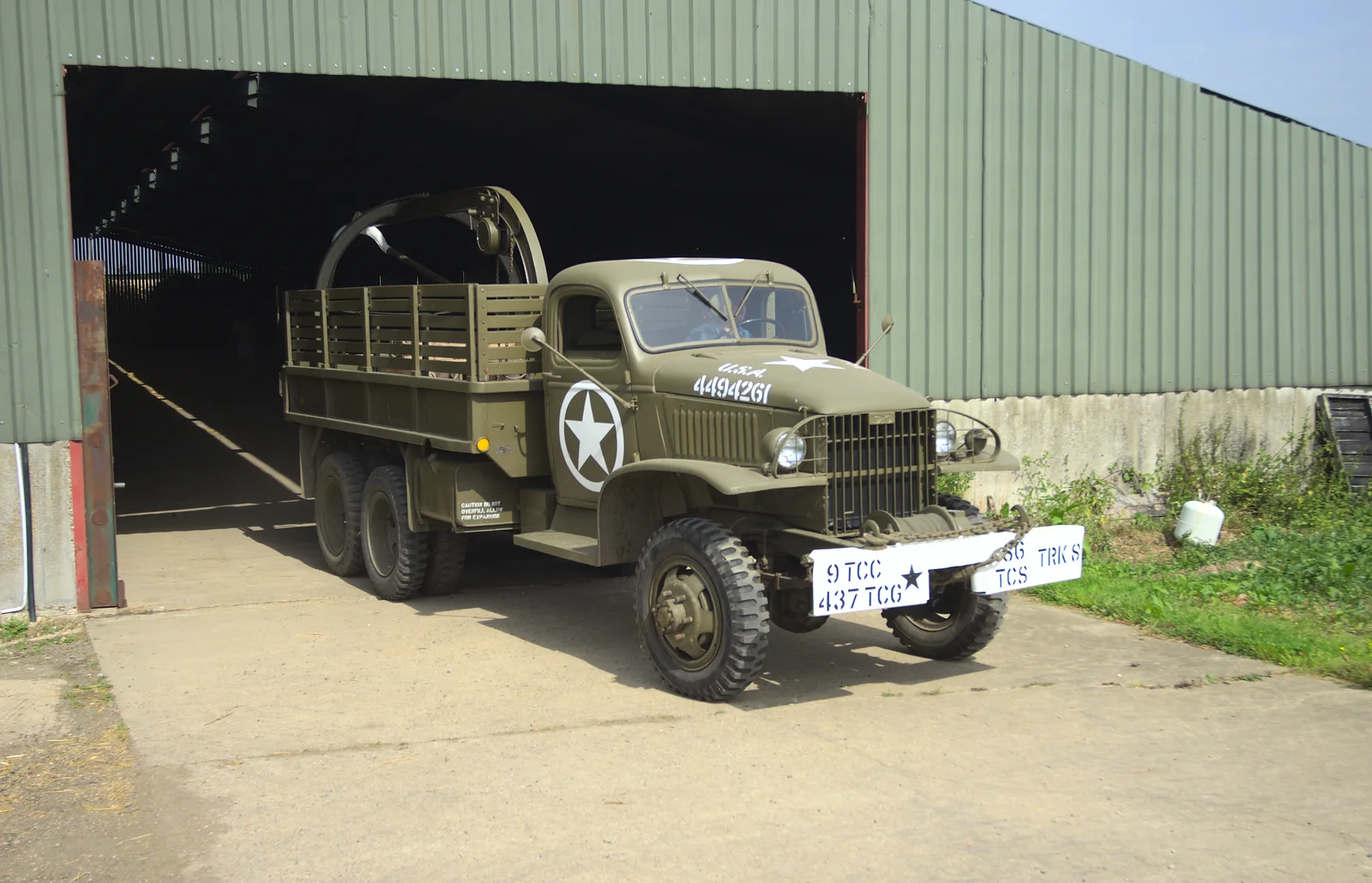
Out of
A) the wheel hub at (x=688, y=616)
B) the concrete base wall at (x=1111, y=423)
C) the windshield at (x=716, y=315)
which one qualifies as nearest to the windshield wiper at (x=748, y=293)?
the windshield at (x=716, y=315)

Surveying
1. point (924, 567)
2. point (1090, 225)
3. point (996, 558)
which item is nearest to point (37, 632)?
point (924, 567)

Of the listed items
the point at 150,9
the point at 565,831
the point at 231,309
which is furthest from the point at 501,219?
the point at 231,309

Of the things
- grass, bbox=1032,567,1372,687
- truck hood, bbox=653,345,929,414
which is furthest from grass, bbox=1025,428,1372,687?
truck hood, bbox=653,345,929,414

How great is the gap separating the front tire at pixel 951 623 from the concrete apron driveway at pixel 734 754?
145 mm

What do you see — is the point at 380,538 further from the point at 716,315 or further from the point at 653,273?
the point at 716,315

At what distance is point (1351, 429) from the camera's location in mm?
11852

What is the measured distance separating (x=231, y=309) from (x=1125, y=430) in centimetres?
3328

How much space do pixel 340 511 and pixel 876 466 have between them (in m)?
4.94

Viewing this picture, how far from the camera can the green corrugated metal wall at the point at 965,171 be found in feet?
26.2

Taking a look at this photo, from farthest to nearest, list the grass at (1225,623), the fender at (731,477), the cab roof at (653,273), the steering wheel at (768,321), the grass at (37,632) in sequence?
1. the grass at (37,632)
2. the steering wheel at (768,321)
3. the cab roof at (653,273)
4. the grass at (1225,623)
5. the fender at (731,477)

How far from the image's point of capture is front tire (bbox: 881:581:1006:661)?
6.57 meters

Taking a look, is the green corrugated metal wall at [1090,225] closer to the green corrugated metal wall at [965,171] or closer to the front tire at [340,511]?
the green corrugated metal wall at [965,171]

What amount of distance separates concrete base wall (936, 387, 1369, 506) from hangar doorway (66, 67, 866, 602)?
1.92 metres

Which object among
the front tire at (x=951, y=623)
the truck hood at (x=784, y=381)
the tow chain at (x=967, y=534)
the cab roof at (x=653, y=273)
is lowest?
the front tire at (x=951, y=623)
